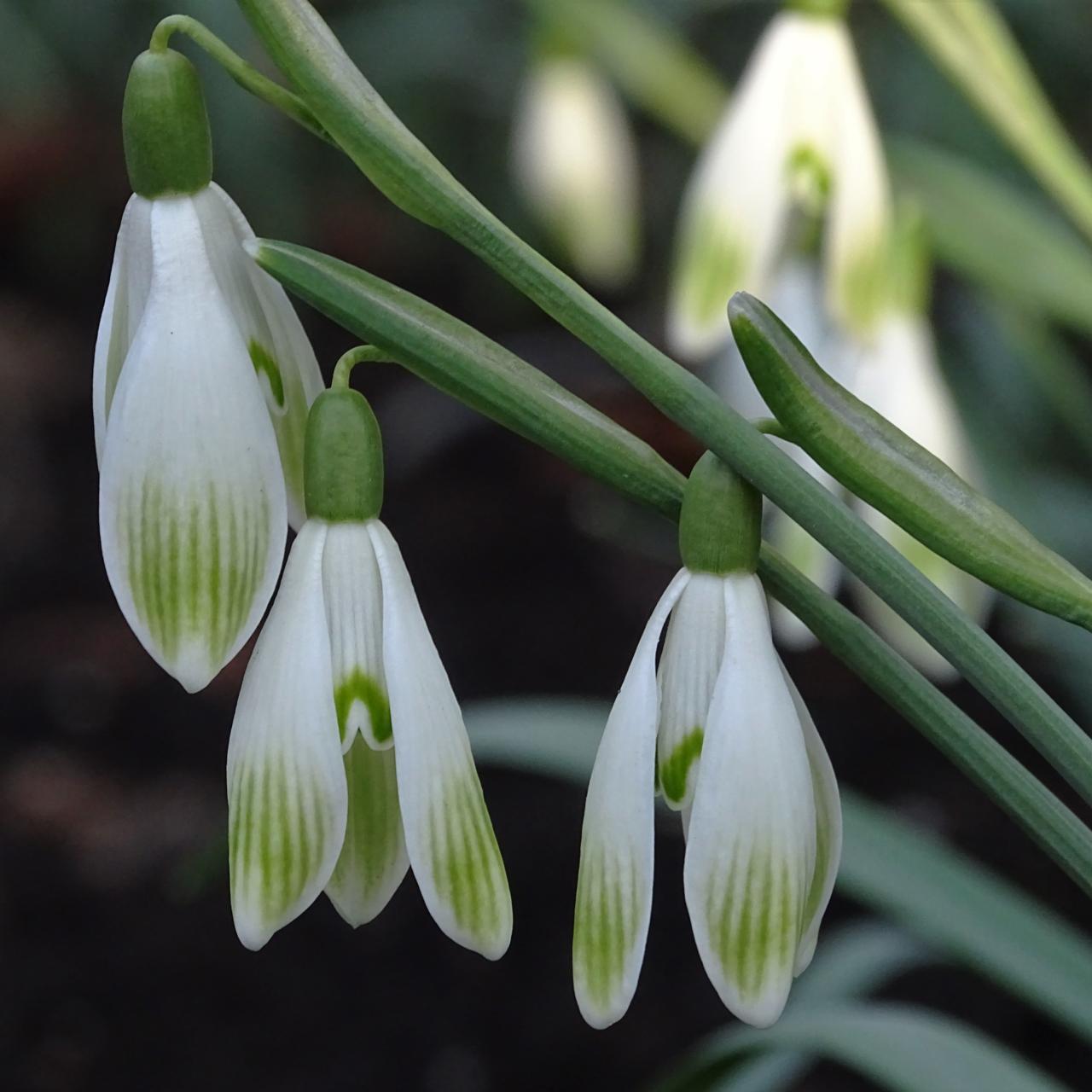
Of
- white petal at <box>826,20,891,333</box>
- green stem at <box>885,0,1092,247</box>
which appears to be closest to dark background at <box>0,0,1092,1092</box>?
white petal at <box>826,20,891,333</box>

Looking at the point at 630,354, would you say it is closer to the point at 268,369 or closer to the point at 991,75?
the point at 268,369

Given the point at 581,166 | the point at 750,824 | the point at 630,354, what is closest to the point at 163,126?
the point at 630,354

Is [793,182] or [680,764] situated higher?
[793,182]

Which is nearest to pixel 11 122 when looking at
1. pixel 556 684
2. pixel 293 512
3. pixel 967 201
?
pixel 556 684

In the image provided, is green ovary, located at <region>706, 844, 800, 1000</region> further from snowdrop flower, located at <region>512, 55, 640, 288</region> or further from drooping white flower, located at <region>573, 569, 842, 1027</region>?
snowdrop flower, located at <region>512, 55, 640, 288</region>

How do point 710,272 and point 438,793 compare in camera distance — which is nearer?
point 438,793

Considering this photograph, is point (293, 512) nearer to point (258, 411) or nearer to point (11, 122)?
point (258, 411)
